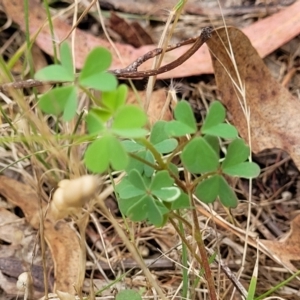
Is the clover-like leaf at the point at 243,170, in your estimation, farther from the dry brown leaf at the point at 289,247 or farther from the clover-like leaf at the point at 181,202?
the dry brown leaf at the point at 289,247

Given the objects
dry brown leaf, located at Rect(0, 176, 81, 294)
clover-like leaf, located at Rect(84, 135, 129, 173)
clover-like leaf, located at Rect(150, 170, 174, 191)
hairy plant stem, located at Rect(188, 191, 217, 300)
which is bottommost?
dry brown leaf, located at Rect(0, 176, 81, 294)

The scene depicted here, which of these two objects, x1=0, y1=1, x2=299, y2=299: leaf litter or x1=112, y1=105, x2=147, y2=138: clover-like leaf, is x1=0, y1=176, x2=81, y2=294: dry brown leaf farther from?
x1=112, y1=105, x2=147, y2=138: clover-like leaf

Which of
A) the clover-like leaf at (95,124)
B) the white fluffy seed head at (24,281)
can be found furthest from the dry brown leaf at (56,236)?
the clover-like leaf at (95,124)

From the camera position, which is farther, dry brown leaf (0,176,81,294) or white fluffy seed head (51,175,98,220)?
dry brown leaf (0,176,81,294)

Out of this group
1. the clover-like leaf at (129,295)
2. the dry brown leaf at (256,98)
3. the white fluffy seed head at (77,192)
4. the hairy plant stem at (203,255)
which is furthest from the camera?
the dry brown leaf at (256,98)

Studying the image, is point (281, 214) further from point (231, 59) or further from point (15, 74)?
point (15, 74)

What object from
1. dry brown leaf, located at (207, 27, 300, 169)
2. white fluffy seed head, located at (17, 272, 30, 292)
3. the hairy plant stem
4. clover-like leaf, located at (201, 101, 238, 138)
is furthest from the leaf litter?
clover-like leaf, located at (201, 101, 238, 138)

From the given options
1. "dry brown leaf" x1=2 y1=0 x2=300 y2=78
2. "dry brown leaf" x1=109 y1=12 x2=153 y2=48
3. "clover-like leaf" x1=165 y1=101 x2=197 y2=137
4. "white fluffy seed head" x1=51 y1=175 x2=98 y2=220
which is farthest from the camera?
"dry brown leaf" x1=109 y1=12 x2=153 y2=48
